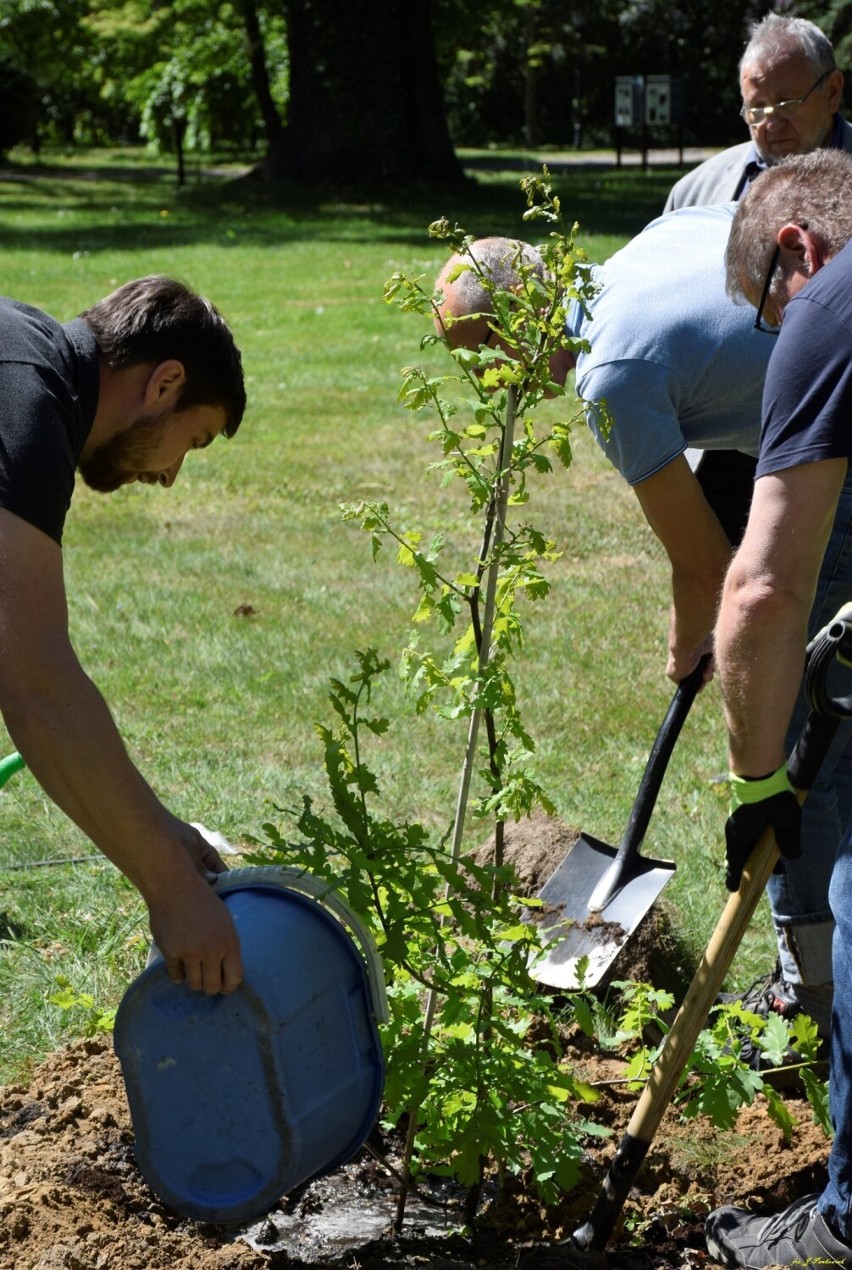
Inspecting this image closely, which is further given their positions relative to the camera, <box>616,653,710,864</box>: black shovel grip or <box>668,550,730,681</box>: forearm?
<box>616,653,710,864</box>: black shovel grip

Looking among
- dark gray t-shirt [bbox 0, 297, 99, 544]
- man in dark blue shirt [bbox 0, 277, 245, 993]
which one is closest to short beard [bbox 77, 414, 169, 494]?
man in dark blue shirt [bbox 0, 277, 245, 993]

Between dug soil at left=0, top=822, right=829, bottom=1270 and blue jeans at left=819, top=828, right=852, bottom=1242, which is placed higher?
blue jeans at left=819, top=828, right=852, bottom=1242

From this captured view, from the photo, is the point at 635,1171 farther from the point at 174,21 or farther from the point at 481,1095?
the point at 174,21

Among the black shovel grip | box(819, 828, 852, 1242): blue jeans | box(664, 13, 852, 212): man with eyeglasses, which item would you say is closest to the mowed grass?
the black shovel grip

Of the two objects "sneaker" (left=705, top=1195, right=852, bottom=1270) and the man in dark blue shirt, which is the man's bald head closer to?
Result: the man in dark blue shirt

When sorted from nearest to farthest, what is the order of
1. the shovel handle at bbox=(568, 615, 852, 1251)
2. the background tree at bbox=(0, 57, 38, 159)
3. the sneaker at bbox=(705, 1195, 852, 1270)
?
the shovel handle at bbox=(568, 615, 852, 1251), the sneaker at bbox=(705, 1195, 852, 1270), the background tree at bbox=(0, 57, 38, 159)

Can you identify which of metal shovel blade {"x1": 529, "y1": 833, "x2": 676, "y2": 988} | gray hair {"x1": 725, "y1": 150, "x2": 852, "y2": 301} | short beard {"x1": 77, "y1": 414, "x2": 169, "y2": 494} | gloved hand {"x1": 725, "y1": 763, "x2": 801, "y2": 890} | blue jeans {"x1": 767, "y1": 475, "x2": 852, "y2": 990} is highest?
gray hair {"x1": 725, "y1": 150, "x2": 852, "y2": 301}

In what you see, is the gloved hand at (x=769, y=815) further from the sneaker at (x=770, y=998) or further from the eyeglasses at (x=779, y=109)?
the eyeglasses at (x=779, y=109)

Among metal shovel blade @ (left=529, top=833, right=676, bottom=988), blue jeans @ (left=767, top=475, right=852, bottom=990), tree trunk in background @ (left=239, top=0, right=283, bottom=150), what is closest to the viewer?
blue jeans @ (left=767, top=475, right=852, bottom=990)

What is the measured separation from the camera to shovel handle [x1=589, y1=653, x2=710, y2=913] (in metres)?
3.31

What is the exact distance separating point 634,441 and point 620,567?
11.9ft

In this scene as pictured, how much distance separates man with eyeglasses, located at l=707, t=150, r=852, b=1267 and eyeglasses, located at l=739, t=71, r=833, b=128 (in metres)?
2.16

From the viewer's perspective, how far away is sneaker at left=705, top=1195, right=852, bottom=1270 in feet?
7.27

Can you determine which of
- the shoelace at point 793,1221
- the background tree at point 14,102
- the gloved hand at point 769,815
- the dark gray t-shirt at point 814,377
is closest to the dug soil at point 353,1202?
the shoelace at point 793,1221
